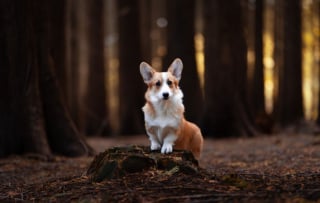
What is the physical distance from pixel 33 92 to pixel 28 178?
2303 millimetres

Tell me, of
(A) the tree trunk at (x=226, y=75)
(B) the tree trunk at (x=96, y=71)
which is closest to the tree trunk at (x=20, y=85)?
(A) the tree trunk at (x=226, y=75)

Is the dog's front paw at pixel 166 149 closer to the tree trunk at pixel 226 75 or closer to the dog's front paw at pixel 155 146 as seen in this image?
the dog's front paw at pixel 155 146

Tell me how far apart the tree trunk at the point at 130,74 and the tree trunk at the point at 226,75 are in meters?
4.36

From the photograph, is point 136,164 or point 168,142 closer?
point 136,164

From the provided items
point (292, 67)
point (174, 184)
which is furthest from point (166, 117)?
point (292, 67)

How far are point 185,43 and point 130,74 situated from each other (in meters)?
3.73

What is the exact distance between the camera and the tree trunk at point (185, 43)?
59.3 feet

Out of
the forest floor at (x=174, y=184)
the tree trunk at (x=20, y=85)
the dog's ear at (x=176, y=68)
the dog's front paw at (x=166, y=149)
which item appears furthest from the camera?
the tree trunk at (x=20, y=85)

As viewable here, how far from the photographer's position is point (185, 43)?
18109 millimetres

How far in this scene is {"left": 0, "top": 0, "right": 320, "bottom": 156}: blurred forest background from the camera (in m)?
10.7

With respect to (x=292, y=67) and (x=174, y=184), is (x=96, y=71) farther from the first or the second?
(x=174, y=184)

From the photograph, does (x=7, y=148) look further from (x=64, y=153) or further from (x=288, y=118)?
(x=288, y=118)

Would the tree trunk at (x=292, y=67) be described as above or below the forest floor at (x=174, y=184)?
above

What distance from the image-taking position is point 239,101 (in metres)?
16.7
